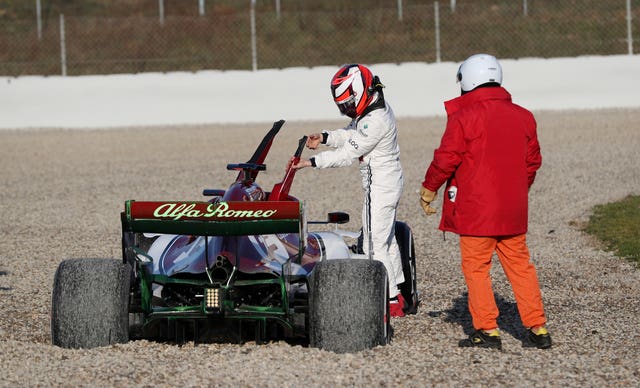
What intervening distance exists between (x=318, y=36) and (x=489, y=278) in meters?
24.6

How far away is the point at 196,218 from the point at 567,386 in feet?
7.65

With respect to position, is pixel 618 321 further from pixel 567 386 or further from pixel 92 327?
pixel 92 327

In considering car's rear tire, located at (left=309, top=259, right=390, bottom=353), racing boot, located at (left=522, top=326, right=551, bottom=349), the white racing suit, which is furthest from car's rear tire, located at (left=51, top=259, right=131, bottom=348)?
racing boot, located at (left=522, top=326, right=551, bottom=349)

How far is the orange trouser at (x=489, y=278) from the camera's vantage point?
25.9 feet

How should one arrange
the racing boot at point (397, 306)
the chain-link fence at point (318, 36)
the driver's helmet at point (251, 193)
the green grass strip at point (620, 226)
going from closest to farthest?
the driver's helmet at point (251, 193), the racing boot at point (397, 306), the green grass strip at point (620, 226), the chain-link fence at point (318, 36)

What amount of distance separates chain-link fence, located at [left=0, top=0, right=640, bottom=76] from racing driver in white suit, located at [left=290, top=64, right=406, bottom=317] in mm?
19710

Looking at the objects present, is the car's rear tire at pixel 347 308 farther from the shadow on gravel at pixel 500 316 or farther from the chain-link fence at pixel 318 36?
the chain-link fence at pixel 318 36

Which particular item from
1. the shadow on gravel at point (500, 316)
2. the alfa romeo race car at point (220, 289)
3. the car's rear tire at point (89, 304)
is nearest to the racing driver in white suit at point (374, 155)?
the shadow on gravel at point (500, 316)

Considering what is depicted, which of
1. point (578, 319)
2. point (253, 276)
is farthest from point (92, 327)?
point (578, 319)

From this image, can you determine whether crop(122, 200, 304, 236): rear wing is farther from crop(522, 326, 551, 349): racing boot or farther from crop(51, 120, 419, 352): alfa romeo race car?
crop(522, 326, 551, 349): racing boot

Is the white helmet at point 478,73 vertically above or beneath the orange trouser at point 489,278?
above

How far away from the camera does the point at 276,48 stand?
3164cm

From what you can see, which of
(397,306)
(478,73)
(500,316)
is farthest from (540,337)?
(478,73)

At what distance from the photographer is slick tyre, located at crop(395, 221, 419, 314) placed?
953 cm
